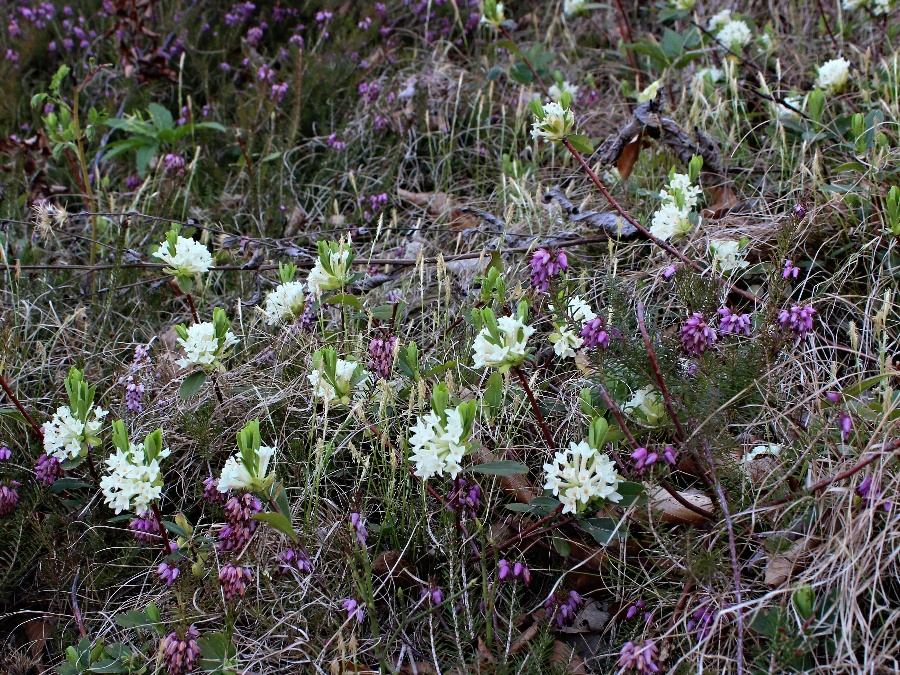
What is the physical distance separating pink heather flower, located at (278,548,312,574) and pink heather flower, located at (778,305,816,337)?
3.72 ft

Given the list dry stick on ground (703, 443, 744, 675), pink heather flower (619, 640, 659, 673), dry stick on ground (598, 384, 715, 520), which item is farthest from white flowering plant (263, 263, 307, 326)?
pink heather flower (619, 640, 659, 673)

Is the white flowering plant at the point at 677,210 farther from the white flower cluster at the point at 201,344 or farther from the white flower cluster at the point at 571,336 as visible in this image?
the white flower cluster at the point at 201,344

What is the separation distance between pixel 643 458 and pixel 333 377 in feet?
2.29

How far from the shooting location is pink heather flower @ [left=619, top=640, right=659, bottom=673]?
156 cm

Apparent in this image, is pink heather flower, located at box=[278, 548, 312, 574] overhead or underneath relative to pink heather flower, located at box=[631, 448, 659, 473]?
underneath

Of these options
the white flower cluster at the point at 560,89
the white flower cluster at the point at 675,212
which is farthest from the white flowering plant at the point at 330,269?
the white flower cluster at the point at 560,89

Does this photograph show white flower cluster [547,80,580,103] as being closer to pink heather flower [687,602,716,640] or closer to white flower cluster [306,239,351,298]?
white flower cluster [306,239,351,298]

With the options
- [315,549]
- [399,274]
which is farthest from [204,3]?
[315,549]

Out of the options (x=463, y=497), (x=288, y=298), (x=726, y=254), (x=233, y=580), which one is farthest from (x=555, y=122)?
(x=233, y=580)

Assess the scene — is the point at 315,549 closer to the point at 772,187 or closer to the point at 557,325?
the point at 557,325

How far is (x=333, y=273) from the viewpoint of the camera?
227 centimetres

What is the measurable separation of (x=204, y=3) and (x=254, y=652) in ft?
12.2

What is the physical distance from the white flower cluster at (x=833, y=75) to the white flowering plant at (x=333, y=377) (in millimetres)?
2137

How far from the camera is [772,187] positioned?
3.01 m
